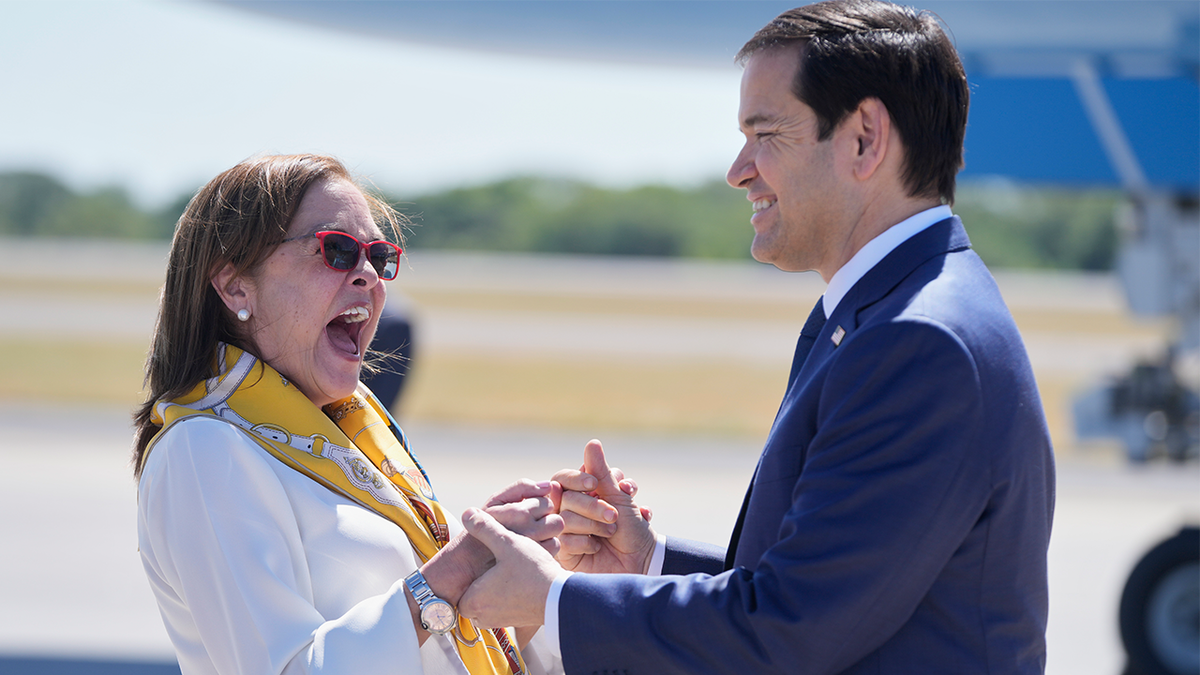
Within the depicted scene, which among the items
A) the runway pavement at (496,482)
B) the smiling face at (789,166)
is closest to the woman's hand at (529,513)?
the smiling face at (789,166)

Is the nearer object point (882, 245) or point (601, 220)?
point (882, 245)

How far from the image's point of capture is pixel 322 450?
218cm

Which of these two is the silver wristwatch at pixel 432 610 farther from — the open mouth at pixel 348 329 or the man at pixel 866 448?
the open mouth at pixel 348 329

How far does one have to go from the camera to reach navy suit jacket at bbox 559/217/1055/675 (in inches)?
64.1

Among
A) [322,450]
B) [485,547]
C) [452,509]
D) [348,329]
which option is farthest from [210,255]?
[452,509]

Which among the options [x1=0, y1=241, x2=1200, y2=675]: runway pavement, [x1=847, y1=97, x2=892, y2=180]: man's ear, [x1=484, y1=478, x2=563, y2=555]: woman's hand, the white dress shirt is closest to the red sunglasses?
[x1=484, y1=478, x2=563, y2=555]: woman's hand

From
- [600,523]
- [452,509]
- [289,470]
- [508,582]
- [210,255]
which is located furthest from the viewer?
[452,509]

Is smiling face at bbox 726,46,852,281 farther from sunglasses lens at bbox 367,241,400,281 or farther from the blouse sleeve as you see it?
the blouse sleeve

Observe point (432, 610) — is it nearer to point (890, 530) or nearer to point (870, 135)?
point (890, 530)

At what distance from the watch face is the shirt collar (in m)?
0.99

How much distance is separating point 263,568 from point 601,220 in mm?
60673

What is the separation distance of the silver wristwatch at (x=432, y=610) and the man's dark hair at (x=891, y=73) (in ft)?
4.00

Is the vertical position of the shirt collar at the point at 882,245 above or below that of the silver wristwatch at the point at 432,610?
above

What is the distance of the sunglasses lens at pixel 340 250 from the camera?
7.32 ft
